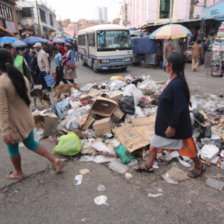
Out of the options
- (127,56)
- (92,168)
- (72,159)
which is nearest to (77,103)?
(72,159)

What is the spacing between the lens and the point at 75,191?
2.59 meters

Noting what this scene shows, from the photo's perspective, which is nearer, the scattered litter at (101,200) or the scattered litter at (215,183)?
the scattered litter at (101,200)

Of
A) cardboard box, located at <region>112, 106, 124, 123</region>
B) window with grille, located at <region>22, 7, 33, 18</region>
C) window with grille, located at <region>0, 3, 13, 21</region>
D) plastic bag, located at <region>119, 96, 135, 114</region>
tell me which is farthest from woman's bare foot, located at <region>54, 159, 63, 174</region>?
window with grille, located at <region>22, 7, 33, 18</region>

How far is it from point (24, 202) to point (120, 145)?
5.48ft

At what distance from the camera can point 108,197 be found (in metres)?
2.46

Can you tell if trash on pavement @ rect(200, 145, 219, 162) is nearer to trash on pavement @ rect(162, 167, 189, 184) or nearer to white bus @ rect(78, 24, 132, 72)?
trash on pavement @ rect(162, 167, 189, 184)

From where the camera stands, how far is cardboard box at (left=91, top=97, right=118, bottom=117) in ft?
14.1

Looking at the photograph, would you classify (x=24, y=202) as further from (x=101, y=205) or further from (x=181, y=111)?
(x=181, y=111)

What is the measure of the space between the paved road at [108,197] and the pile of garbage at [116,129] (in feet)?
0.95

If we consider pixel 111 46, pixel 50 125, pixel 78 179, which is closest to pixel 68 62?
pixel 50 125

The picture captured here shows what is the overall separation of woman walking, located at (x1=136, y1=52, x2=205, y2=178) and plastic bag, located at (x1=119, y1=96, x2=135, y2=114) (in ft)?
5.84

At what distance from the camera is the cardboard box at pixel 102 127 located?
3.95m

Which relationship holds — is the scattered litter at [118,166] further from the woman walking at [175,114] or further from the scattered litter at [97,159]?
the woman walking at [175,114]

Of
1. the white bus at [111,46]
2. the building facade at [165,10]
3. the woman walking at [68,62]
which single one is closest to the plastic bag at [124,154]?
the woman walking at [68,62]
